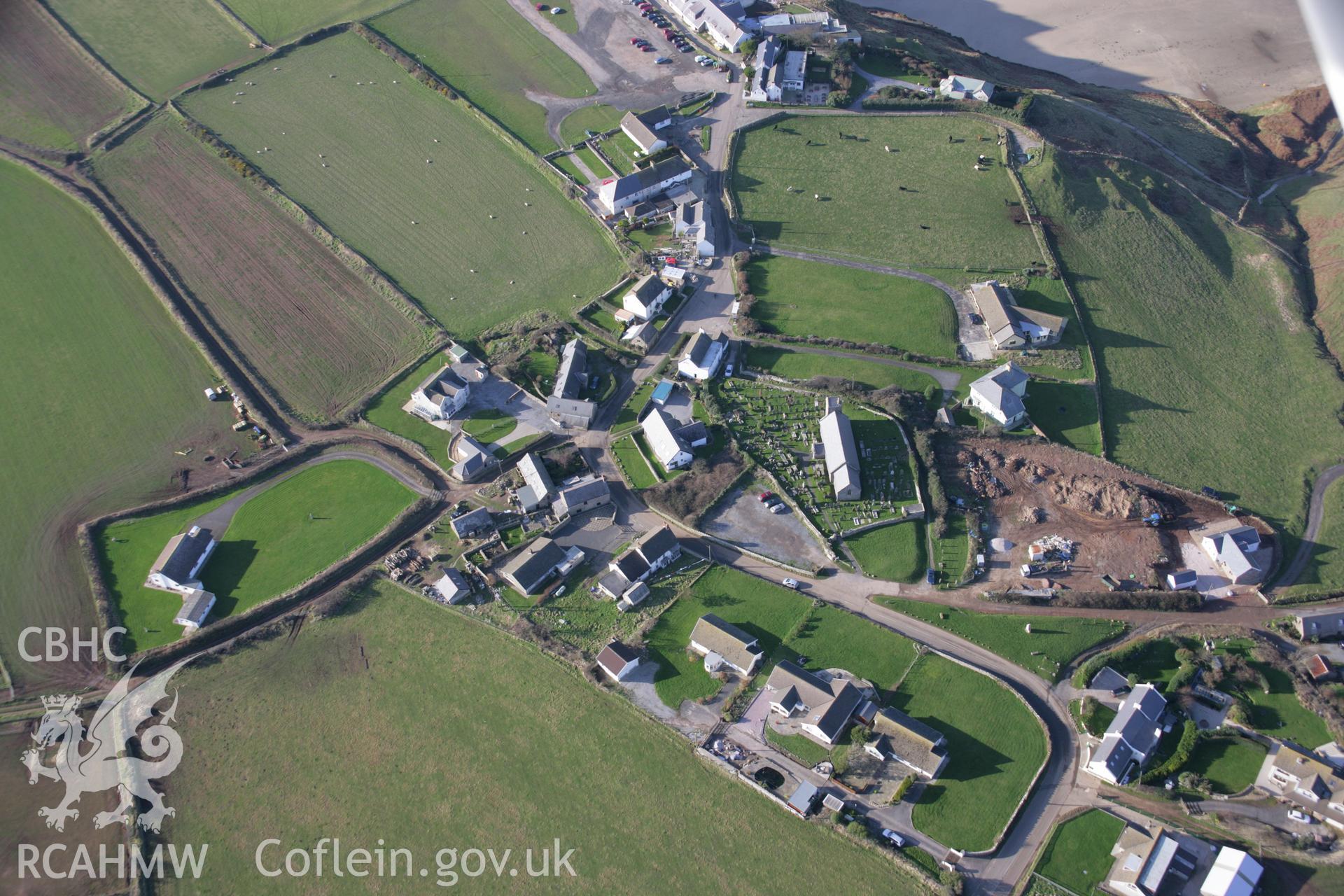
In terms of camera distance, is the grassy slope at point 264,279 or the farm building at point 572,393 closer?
the farm building at point 572,393

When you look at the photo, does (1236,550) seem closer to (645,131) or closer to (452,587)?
(452,587)

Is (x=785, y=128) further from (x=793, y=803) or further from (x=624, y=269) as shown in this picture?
(x=793, y=803)

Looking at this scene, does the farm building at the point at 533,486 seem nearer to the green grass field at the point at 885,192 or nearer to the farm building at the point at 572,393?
the farm building at the point at 572,393

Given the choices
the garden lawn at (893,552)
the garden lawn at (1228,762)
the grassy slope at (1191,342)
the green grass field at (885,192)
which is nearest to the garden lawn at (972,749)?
the garden lawn at (893,552)

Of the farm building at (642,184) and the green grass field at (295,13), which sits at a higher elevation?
the green grass field at (295,13)

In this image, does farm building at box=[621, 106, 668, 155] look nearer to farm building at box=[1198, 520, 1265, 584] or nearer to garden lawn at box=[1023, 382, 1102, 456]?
garden lawn at box=[1023, 382, 1102, 456]

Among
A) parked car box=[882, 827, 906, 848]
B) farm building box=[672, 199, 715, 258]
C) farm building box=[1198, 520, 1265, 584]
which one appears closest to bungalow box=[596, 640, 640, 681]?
parked car box=[882, 827, 906, 848]

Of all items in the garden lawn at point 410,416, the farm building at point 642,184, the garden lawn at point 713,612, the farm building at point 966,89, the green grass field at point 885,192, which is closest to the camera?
the garden lawn at point 713,612
